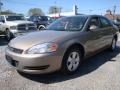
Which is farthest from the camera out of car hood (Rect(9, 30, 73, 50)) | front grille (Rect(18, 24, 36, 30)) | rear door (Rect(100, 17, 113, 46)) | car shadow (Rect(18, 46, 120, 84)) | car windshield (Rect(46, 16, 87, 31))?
front grille (Rect(18, 24, 36, 30))

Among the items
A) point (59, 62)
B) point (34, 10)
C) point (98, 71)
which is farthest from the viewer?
point (34, 10)

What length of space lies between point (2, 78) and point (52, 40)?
1548 millimetres

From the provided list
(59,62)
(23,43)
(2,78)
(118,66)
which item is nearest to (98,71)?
(118,66)

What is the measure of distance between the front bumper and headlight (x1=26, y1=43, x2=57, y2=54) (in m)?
0.09

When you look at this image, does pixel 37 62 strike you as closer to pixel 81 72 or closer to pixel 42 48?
pixel 42 48

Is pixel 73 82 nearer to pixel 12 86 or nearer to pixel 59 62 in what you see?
pixel 59 62

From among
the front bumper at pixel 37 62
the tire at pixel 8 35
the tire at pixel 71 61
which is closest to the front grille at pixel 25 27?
the tire at pixel 8 35

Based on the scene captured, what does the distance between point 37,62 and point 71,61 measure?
1056 mm

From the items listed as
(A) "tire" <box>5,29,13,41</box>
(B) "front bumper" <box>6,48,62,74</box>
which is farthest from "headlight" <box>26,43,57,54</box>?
(A) "tire" <box>5,29,13,41</box>

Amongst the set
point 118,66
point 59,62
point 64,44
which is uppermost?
point 64,44

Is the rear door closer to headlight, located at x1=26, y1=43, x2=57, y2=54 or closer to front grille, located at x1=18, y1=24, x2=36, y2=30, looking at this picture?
headlight, located at x1=26, y1=43, x2=57, y2=54

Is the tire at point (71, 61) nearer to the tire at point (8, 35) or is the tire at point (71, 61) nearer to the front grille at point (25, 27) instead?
the front grille at point (25, 27)

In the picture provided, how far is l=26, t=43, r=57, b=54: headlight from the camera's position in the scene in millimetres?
4297

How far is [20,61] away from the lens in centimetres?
434
